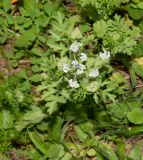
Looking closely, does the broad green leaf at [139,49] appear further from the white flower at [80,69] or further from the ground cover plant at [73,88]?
the white flower at [80,69]

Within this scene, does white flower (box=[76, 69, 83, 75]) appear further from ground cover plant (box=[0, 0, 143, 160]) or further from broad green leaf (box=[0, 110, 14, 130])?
broad green leaf (box=[0, 110, 14, 130])

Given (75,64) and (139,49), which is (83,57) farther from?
(139,49)

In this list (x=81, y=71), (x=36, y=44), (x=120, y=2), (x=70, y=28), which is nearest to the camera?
(x=81, y=71)

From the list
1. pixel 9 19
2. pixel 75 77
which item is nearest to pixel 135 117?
pixel 75 77

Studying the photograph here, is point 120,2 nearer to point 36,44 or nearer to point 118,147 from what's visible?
point 36,44

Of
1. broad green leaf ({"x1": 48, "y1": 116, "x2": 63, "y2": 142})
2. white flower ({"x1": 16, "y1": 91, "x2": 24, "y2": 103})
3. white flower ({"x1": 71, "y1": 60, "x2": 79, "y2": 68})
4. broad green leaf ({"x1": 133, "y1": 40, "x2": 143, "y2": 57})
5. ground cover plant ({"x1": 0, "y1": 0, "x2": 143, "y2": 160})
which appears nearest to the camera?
white flower ({"x1": 71, "y1": 60, "x2": 79, "y2": 68})

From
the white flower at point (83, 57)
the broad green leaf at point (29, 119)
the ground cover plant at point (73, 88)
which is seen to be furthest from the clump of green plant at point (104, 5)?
the broad green leaf at point (29, 119)

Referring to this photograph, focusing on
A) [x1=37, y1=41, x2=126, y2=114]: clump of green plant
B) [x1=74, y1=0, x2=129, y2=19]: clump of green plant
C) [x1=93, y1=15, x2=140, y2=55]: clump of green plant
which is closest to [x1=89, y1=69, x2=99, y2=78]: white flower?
[x1=37, y1=41, x2=126, y2=114]: clump of green plant

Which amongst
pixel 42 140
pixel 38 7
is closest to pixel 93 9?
pixel 38 7
